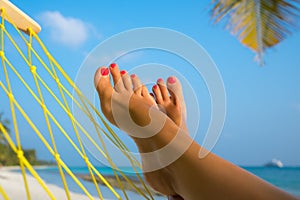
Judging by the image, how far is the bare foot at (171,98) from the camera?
1.13 metres

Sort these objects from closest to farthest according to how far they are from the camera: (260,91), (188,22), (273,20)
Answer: (273,20) → (188,22) → (260,91)

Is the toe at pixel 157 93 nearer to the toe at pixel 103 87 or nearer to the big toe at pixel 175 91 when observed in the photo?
the big toe at pixel 175 91

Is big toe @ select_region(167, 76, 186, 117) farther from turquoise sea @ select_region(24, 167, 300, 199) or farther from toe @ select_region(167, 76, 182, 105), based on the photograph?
turquoise sea @ select_region(24, 167, 300, 199)

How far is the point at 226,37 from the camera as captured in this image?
32.0 feet

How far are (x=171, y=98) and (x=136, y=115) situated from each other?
439mm

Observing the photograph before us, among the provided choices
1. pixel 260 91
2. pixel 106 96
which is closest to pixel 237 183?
pixel 106 96

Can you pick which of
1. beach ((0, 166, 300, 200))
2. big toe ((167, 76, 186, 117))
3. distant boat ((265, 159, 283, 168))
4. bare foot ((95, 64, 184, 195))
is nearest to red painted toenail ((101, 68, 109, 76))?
bare foot ((95, 64, 184, 195))

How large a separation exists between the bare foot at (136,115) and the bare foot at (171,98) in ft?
0.39

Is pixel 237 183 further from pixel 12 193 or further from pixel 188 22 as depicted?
pixel 188 22

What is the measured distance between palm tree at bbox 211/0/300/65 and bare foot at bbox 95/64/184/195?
1.88 meters

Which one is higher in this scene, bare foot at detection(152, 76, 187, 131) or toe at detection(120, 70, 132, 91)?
toe at detection(120, 70, 132, 91)

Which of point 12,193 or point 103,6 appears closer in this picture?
point 12,193

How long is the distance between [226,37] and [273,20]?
7.16 metres

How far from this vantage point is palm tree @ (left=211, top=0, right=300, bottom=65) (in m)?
2.70
